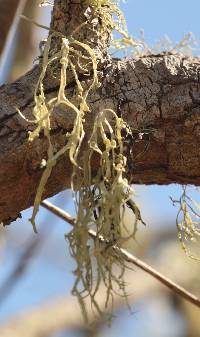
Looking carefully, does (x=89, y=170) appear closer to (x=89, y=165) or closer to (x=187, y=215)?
(x=89, y=165)

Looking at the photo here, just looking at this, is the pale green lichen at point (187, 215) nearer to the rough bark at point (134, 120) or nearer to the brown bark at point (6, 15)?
the rough bark at point (134, 120)

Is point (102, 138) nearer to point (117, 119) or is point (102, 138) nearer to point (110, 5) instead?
point (117, 119)

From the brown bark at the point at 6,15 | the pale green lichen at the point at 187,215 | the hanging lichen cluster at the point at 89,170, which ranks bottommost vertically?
the pale green lichen at the point at 187,215

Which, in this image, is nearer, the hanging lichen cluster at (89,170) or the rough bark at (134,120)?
the hanging lichen cluster at (89,170)

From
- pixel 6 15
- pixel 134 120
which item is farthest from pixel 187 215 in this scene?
pixel 6 15

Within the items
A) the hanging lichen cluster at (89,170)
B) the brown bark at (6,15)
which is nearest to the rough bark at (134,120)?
the hanging lichen cluster at (89,170)

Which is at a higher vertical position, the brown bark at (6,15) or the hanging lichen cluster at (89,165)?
the brown bark at (6,15)

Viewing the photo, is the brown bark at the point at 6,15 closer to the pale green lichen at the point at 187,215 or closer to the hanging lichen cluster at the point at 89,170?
the hanging lichen cluster at the point at 89,170

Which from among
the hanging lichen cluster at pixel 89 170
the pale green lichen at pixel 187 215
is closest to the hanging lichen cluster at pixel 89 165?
the hanging lichen cluster at pixel 89 170

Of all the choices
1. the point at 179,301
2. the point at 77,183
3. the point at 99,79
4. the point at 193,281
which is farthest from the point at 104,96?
the point at 179,301
